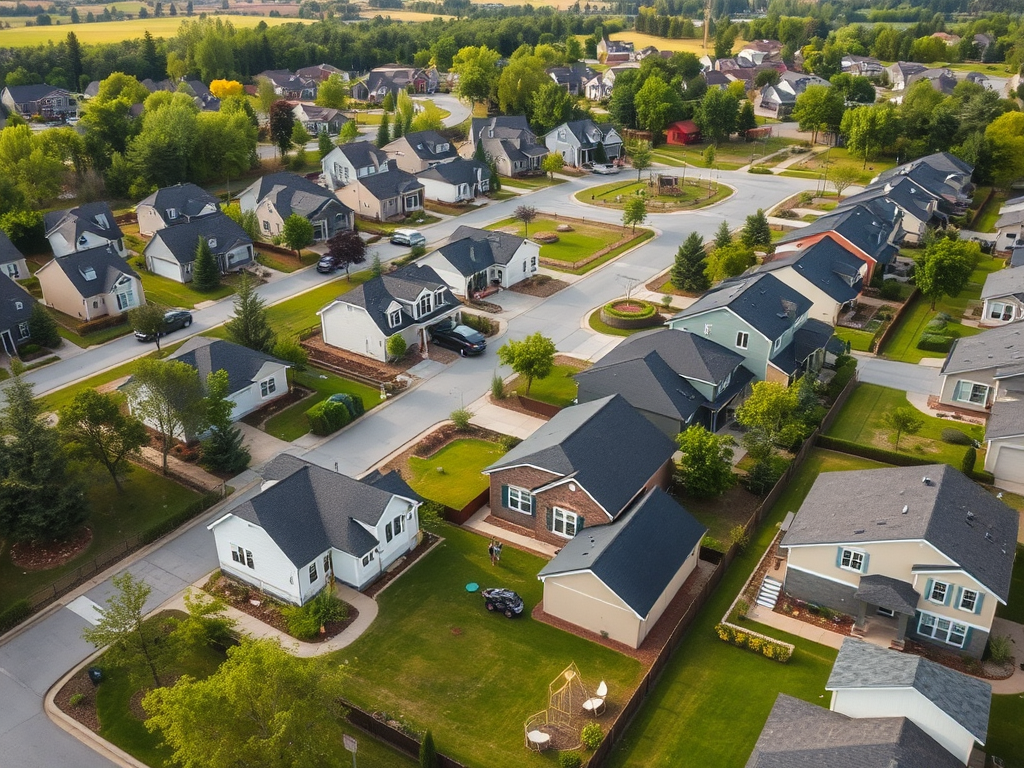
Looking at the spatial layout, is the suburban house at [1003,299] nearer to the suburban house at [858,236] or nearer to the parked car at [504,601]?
the suburban house at [858,236]

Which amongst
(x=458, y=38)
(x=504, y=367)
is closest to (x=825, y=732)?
(x=504, y=367)

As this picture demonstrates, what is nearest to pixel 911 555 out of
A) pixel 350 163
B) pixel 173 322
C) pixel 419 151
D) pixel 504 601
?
pixel 504 601

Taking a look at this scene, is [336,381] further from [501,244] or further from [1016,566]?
[1016,566]

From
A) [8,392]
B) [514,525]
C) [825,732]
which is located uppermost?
[8,392]

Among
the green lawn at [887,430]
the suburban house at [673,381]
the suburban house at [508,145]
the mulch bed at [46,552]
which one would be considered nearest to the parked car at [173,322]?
the mulch bed at [46,552]

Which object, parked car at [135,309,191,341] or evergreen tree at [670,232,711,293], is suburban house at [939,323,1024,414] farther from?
parked car at [135,309,191,341]

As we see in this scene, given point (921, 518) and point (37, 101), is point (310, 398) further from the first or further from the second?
point (37, 101)
